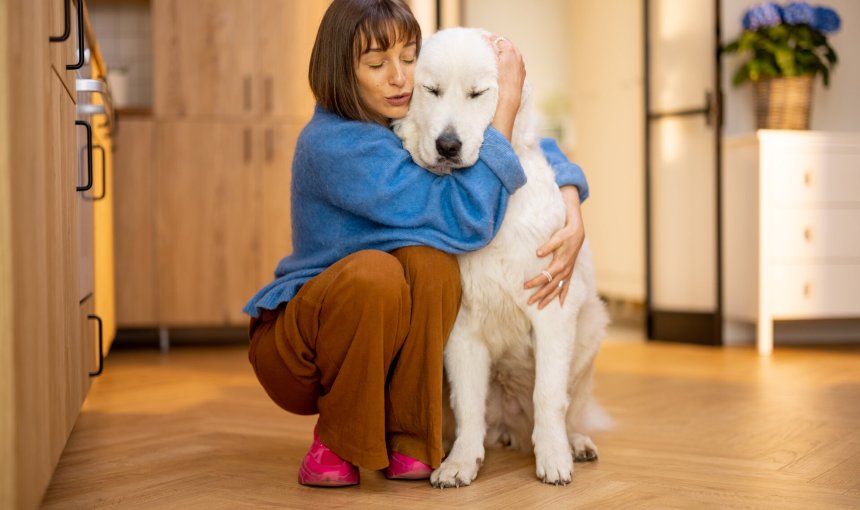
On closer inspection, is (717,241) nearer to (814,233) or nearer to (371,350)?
(814,233)

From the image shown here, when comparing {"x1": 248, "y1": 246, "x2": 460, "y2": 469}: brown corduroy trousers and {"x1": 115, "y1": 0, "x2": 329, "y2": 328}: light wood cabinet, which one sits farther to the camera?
{"x1": 115, "y1": 0, "x2": 329, "y2": 328}: light wood cabinet

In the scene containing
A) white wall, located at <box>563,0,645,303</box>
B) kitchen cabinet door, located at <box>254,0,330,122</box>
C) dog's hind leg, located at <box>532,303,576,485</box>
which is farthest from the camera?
white wall, located at <box>563,0,645,303</box>

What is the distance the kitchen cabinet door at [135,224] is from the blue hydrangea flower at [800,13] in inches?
114

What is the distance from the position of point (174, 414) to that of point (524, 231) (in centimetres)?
133

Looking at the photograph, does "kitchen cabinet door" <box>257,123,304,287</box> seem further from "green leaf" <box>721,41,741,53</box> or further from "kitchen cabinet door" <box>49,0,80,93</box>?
"kitchen cabinet door" <box>49,0,80,93</box>

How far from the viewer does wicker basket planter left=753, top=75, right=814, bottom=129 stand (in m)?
4.13

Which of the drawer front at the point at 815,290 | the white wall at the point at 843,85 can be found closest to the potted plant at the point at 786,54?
the white wall at the point at 843,85

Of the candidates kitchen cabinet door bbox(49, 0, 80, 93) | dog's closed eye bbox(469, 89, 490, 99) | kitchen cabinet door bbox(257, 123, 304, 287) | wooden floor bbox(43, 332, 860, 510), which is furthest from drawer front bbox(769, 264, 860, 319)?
kitchen cabinet door bbox(49, 0, 80, 93)

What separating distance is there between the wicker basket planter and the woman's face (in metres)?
2.78

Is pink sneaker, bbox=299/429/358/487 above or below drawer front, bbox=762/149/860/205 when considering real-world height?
below

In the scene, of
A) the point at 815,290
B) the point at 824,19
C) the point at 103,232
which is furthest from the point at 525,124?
the point at 824,19

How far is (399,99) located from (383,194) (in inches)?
8.6

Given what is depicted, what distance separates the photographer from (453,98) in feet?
5.91

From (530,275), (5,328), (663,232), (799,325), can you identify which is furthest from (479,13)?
(5,328)
